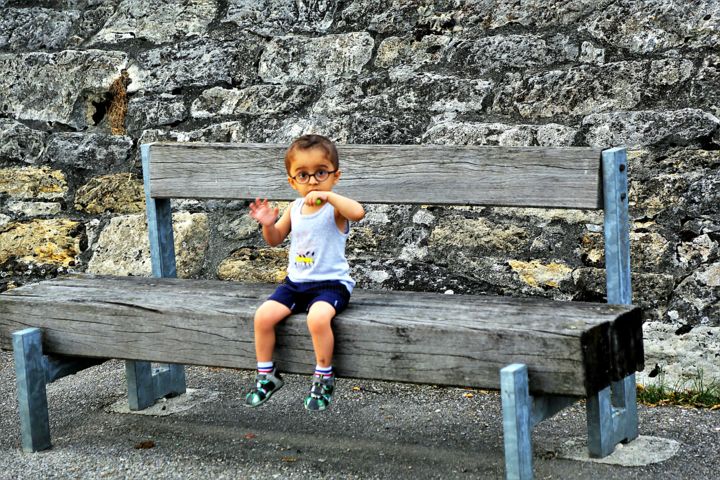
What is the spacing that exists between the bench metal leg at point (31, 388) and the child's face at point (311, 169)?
3.62ft

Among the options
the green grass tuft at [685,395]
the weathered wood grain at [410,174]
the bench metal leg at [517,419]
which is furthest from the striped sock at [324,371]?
the green grass tuft at [685,395]

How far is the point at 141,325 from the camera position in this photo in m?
3.55

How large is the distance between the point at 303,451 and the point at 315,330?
60 cm

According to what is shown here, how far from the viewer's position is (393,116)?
4.46 m

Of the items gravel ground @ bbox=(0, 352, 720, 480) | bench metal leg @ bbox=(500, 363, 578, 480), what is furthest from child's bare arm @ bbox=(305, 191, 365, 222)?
gravel ground @ bbox=(0, 352, 720, 480)

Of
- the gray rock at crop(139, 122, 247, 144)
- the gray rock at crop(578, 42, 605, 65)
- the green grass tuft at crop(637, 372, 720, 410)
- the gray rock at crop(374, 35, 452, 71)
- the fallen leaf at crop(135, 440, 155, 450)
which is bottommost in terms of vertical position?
the green grass tuft at crop(637, 372, 720, 410)

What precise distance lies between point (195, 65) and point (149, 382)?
4.90 ft

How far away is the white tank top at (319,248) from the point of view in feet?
11.0

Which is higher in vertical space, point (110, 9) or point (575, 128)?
point (110, 9)

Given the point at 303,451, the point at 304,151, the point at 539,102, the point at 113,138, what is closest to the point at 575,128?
the point at 539,102

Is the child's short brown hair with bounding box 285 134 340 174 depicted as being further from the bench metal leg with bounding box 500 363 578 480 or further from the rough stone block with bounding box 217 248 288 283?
the rough stone block with bounding box 217 248 288 283

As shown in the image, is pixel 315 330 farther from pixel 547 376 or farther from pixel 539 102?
pixel 539 102

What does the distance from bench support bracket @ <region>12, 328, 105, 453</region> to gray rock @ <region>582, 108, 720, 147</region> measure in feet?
7.15

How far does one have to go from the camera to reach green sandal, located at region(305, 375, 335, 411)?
319cm
